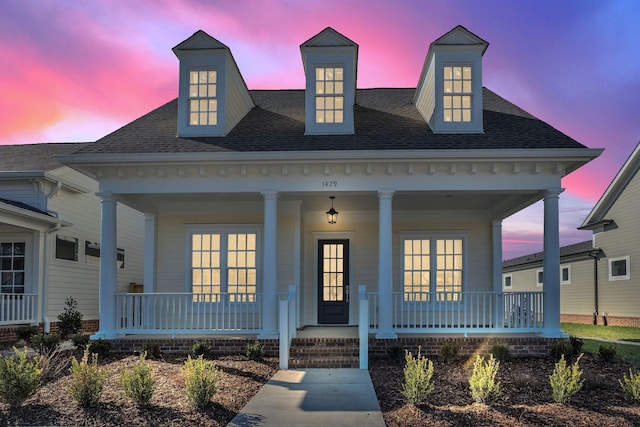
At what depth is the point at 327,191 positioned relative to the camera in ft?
37.0

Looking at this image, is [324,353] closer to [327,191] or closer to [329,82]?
[327,191]

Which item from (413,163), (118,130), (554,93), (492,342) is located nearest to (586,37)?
(554,93)

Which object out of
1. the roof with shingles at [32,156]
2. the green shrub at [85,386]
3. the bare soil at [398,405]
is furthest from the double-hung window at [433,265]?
the roof with shingles at [32,156]

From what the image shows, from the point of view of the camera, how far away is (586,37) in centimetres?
1380

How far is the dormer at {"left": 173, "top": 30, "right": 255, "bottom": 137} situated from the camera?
12.3m

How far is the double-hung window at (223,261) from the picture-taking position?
13.5m

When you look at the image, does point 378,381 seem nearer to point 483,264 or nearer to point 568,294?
point 483,264

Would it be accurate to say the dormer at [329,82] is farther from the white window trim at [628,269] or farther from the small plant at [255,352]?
the white window trim at [628,269]

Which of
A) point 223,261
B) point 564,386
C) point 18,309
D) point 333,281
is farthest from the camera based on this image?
point 18,309

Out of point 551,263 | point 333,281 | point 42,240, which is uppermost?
point 42,240

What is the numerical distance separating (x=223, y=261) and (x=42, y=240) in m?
6.06

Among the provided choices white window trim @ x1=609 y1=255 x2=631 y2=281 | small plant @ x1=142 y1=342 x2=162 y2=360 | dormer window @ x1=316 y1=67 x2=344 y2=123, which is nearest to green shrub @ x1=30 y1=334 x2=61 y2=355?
small plant @ x1=142 y1=342 x2=162 y2=360

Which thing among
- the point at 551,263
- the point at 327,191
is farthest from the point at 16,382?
the point at 551,263

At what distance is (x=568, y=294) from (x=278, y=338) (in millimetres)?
21292
